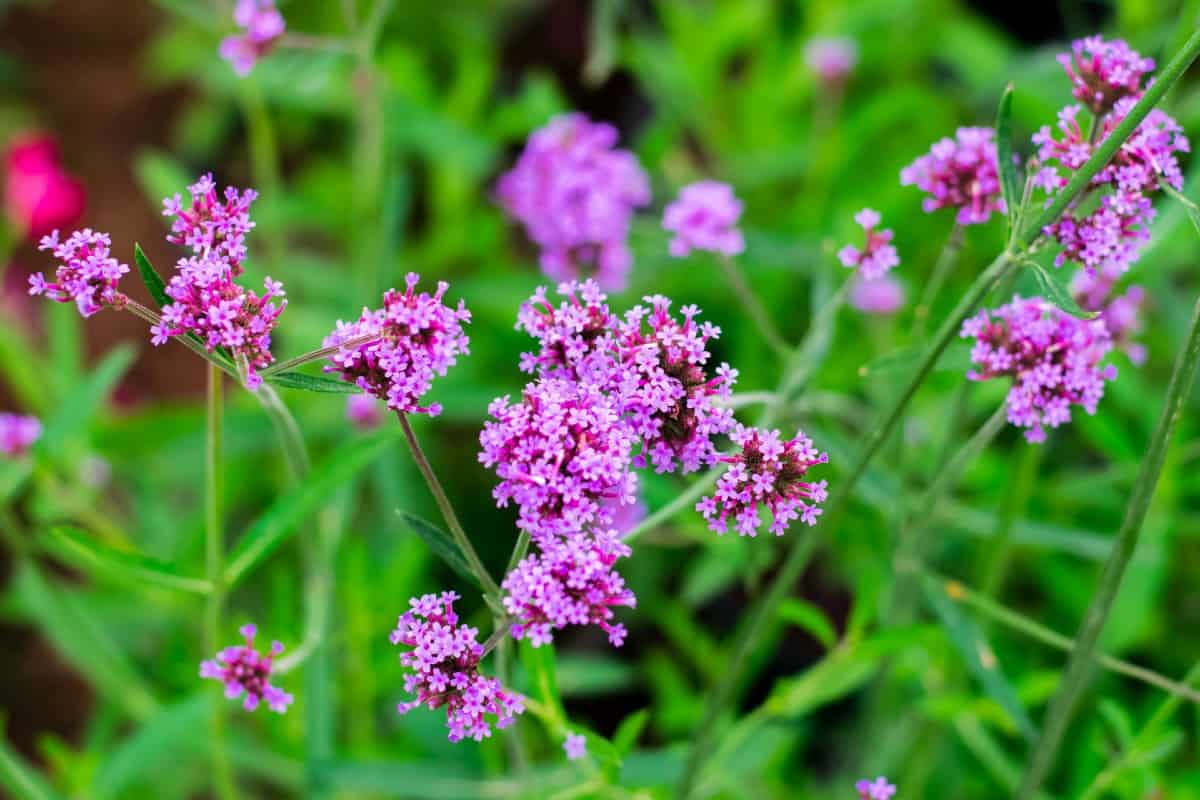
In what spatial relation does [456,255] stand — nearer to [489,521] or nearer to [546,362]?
[489,521]

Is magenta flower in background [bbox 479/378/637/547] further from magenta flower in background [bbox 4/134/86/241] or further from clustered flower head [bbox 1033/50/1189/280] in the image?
magenta flower in background [bbox 4/134/86/241]

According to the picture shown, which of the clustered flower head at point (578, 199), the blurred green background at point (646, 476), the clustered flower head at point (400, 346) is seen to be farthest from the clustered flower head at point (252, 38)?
the clustered flower head at point (400, 346)

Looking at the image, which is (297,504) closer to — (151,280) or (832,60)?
(151,280)

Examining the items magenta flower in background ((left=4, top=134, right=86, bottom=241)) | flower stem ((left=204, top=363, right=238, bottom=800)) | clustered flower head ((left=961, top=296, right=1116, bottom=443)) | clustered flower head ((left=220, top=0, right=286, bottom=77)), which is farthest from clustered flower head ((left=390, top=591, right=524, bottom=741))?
magenta flower in background ((left=4, top=134, right=86, bottom=241))

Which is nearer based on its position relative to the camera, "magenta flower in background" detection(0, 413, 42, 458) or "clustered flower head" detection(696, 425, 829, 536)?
"clustered flower head" detection(696, 425, 829, 536)

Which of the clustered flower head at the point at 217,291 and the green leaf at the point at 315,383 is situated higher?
the clustered flower head at the point at 217,291

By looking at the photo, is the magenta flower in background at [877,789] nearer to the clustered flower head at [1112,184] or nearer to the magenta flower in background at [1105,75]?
the clustered flower head at [1112,184]
